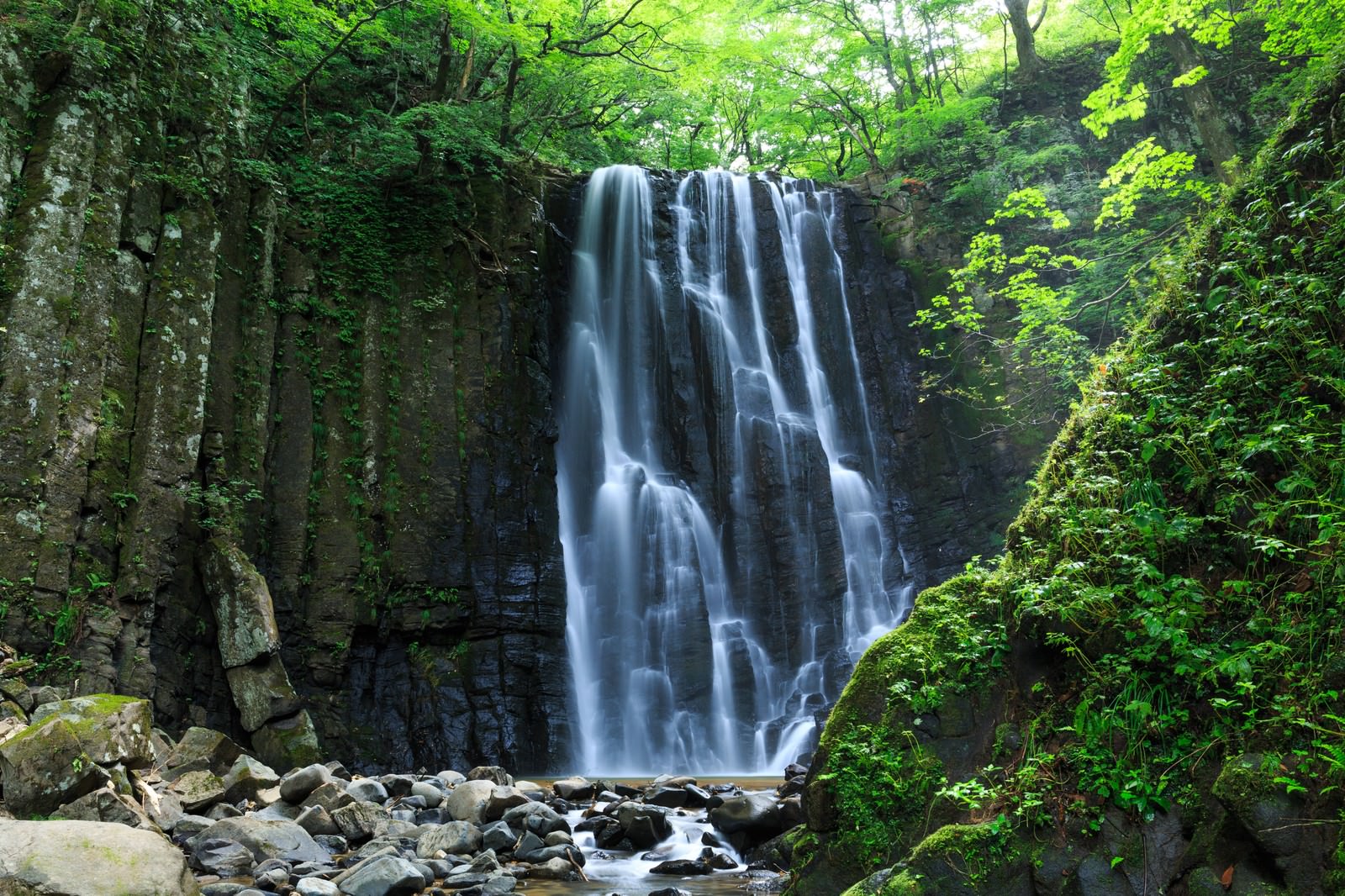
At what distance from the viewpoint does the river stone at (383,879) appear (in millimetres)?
5633

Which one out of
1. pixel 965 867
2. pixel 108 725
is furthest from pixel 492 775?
pixel 965 867

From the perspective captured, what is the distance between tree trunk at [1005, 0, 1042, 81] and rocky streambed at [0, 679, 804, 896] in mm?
21573

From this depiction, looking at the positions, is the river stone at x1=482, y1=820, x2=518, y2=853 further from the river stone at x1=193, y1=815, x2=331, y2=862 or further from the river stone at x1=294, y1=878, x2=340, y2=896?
the river stone at x1=294, y1=878, x2=340, y2=896

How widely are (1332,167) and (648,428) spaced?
40.0 ft

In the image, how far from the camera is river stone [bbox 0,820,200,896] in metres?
4.05

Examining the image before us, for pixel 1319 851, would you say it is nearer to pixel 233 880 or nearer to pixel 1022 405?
pixel 233 880

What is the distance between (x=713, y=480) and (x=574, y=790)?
8.06 meters

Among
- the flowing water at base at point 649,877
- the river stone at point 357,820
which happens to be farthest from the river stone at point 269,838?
the flowing water at base at point 649,877

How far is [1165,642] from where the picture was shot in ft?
12.7

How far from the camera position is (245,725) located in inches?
389

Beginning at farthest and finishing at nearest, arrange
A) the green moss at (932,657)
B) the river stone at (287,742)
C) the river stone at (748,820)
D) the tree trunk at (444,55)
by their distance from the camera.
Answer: the tree trunk at (444,55) → the river stone at (287,742) → the river stone at (748,820) → the green moss at (932,657)

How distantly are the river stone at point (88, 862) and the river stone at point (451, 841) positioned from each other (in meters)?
2.33

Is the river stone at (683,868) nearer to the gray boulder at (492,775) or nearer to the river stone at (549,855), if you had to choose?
the river stone at (549,855)

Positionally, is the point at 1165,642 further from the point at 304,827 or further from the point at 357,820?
the point at 304,827
